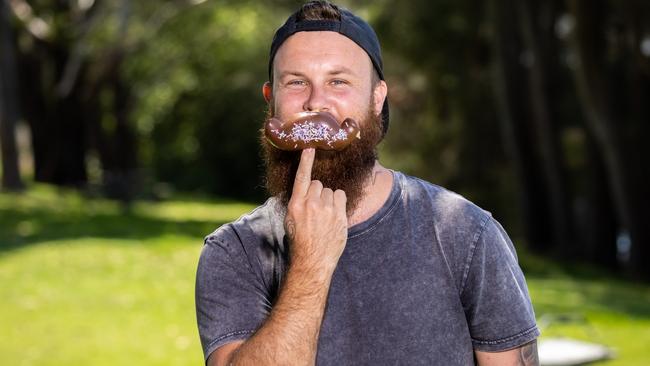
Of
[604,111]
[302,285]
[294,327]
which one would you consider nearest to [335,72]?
[302,285]

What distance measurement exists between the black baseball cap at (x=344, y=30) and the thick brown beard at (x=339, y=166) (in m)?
0.16

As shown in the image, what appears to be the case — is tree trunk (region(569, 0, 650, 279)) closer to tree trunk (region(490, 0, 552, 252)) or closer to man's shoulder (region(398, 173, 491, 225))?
tree trunk (region(490, 0, 552, 252))

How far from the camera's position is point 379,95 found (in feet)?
10.2

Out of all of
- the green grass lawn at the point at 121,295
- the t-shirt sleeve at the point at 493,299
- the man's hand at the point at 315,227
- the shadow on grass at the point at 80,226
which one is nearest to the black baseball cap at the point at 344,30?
the man's hand at the point at 315,227

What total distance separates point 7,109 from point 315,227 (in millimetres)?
23919

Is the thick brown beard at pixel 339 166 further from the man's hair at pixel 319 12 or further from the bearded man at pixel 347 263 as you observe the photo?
the man's hair at pixel 319 12

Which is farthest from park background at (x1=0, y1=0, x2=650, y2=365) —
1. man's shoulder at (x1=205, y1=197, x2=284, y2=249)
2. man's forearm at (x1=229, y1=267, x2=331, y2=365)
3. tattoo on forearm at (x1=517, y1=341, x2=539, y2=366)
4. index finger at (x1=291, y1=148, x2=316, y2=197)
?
man's forearm at (x1=229, y1=267, x2=331, y2=365)

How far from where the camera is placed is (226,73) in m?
45.6

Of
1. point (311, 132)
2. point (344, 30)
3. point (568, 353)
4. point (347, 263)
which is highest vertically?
point (344, 30)

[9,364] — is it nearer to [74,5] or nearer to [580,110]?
[580,110]

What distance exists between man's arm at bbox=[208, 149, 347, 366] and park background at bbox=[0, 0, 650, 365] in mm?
6846

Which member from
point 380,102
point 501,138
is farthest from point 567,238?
point 380,102

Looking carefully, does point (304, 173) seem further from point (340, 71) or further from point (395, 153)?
point (395, 153)

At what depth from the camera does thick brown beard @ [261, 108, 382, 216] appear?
9.70 ft
